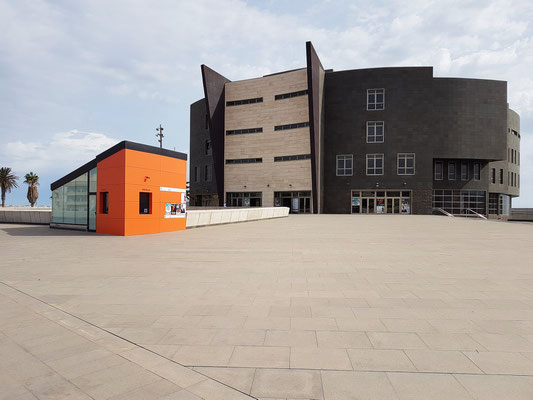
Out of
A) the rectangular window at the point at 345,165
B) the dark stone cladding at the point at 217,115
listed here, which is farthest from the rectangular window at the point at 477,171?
the dark stone cladding at the point at 217,115

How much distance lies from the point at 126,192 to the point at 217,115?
123ft

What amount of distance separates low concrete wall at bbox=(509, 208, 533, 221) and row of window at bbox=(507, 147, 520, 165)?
22090mm

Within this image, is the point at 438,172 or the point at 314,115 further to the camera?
the point at 438,172

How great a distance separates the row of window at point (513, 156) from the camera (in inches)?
2172

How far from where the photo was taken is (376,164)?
46.2m

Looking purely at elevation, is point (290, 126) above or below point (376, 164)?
above

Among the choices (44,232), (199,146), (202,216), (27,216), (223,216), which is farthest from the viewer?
(199,146)

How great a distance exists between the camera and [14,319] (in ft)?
14.4

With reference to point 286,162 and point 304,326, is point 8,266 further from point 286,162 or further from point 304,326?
point 286,162

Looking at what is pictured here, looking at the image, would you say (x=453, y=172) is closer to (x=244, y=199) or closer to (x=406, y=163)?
(x=406, y=163)

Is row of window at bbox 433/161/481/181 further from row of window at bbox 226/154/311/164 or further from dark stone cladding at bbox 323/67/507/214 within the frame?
row of window at bbox 226/154/311/164

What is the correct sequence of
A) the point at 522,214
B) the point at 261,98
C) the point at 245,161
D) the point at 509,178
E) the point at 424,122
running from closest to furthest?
1. the point at 522,214
2. the point at 424,122
3. the point at 261,98
4. the point at 245,161
5. the point at 509,178

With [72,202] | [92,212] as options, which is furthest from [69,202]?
[92,212]

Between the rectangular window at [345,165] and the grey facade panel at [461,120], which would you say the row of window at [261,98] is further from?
the grey facade panel at [461,120]
